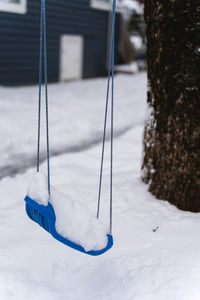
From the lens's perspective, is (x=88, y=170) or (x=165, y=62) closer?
(x=165, y=62)

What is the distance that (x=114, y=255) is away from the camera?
227 cm

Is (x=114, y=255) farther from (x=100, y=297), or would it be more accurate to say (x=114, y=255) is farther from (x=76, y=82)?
(x=76, y=82)

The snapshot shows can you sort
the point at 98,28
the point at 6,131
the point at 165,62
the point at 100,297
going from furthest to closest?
the point at 98,28 → the point at 6,131 → the point at 165,62 → the point at 100,297

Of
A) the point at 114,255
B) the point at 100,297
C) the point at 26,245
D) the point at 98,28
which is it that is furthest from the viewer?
the point at 98,28

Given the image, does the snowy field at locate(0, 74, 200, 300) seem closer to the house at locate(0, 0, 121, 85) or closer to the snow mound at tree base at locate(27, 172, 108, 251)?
the snow mound at tree base at locate(27, 172, 108, 251)

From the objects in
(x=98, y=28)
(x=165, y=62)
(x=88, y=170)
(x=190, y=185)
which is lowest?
(x=88, y=170)

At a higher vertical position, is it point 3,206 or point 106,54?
point 106,54

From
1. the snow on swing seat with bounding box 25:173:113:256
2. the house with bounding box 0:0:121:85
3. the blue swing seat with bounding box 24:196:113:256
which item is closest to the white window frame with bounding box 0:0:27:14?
the house with bounding box 0:0:121:85

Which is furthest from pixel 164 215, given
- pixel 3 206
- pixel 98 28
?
pixel 98 28

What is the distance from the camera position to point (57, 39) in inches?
427

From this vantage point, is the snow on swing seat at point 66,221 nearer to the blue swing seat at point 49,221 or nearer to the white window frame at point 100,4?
the blue swing seat at point 49,221

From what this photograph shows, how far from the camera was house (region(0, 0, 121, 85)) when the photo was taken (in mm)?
9227

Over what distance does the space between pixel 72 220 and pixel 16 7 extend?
8392 millimetres

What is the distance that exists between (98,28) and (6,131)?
7.95m
